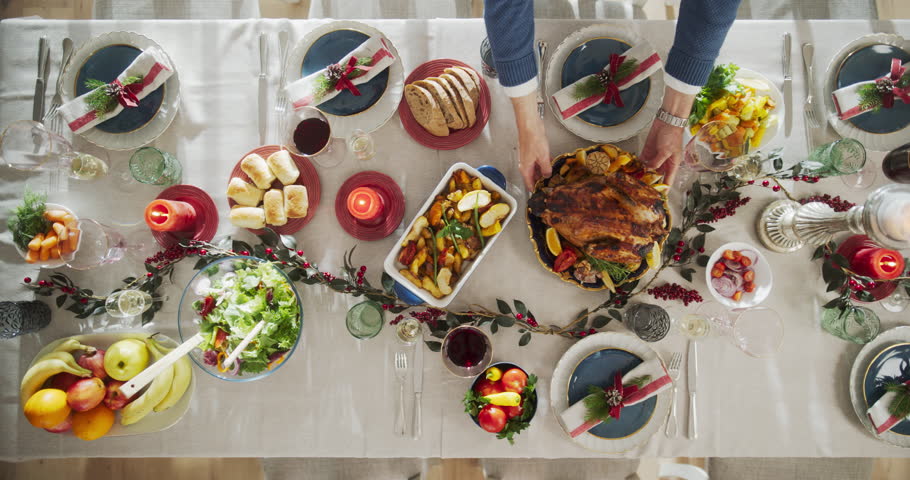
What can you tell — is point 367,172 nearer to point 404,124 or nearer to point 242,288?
point 404,124

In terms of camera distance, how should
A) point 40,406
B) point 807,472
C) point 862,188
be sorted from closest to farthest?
point 40,406 < point 862,188 < point 807,472

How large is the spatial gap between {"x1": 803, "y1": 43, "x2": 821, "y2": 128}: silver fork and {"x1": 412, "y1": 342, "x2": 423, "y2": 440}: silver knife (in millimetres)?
1534

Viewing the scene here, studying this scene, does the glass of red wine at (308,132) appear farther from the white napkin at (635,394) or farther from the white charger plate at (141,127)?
the white napkin at (635,394)

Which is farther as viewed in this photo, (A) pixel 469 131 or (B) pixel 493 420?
(A) pixel 469 131

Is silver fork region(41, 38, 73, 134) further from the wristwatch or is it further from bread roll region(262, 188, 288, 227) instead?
the wristwatch

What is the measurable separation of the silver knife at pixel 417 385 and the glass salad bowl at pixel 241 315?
0.39m

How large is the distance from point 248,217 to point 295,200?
0.16m

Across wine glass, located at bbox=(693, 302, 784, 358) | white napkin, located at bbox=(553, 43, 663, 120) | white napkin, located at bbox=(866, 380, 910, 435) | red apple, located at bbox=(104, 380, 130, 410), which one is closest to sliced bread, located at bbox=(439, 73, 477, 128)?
white napkin, located at bbox=(553, 43, 663, 120)

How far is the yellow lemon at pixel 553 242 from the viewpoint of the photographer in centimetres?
136

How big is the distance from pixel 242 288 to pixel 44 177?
882mm

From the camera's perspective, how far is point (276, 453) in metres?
1.50

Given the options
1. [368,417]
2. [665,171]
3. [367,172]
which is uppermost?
[665,171]

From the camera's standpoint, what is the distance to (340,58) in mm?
1505

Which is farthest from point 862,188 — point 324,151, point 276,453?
point 276,453
